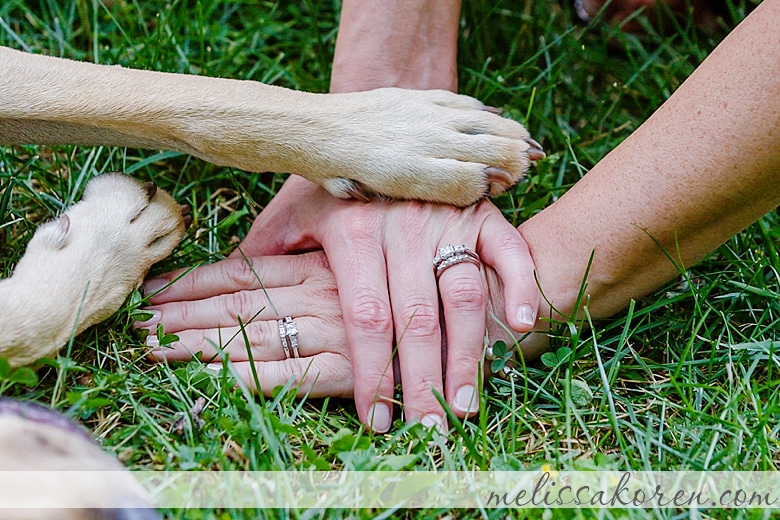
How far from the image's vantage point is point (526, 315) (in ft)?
5.53

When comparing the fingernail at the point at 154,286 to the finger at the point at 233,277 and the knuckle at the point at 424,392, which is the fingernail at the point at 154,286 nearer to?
the finger at the point at 233,277

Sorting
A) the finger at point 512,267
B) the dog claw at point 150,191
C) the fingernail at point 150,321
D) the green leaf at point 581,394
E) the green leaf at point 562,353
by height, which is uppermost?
the dog claw at point 150,191

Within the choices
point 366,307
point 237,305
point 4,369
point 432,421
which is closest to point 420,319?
point 366,307

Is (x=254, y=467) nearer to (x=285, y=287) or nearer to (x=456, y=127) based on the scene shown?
(x=285, y=287)

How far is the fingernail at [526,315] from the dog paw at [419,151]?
31cm

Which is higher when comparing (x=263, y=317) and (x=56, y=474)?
(x=56, y=474)

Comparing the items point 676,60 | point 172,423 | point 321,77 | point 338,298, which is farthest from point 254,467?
point 676,60

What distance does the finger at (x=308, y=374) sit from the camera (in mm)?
1677

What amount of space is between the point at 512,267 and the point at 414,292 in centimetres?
24

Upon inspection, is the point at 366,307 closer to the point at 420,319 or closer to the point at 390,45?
the point at 420,319

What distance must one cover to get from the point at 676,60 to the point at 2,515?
96.7 inches

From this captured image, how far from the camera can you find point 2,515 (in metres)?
1.12

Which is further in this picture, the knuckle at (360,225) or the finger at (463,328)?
the knuckle at (360,225)

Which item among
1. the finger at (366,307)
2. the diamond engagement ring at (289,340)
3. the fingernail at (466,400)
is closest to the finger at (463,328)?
the fingernail at (466,400)
